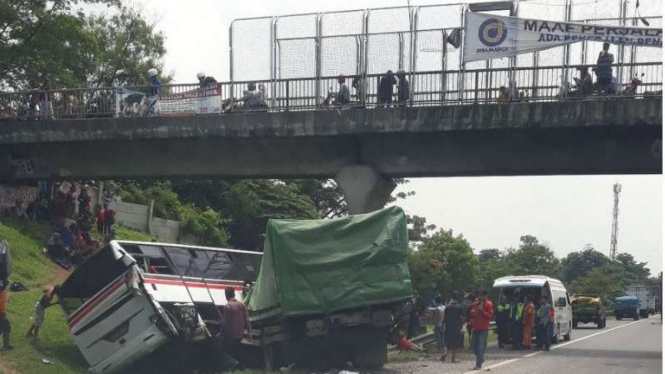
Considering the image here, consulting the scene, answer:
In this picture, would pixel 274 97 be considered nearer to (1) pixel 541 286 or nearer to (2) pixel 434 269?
(1) pixel 541 286

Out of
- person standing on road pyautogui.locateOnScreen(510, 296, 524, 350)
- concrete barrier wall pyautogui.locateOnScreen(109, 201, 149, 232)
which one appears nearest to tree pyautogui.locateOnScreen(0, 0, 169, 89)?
concrete barrier wall pyautogui.locateOnScreen(109, 201, 149, 232)

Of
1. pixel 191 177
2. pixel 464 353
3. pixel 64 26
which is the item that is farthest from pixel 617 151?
pixel 64 26

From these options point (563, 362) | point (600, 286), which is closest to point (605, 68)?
point (563, 362)

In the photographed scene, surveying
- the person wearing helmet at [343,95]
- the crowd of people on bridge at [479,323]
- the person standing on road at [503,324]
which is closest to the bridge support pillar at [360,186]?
the person wearing helmet at [343,95]

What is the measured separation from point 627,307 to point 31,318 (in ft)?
159

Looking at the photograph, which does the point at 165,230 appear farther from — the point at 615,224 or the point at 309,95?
the point at 615,224

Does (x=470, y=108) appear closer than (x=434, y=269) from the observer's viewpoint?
Yes

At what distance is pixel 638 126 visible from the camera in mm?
22125

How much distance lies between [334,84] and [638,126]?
7.48 metres

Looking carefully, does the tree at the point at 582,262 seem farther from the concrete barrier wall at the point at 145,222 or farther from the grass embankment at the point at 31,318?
the grass embankment at the point at 31,318

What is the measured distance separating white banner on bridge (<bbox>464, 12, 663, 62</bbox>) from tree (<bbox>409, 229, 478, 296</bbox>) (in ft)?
88.1

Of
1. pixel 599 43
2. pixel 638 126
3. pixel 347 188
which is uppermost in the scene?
pixel 599 43

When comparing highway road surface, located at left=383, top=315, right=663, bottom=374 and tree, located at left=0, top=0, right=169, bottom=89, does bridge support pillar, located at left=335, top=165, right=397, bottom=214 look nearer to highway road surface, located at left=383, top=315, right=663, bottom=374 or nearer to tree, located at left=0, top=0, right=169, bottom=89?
highway road surface, located at left=383, top=315, right=663, bottom=374

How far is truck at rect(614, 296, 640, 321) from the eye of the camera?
60.4m
